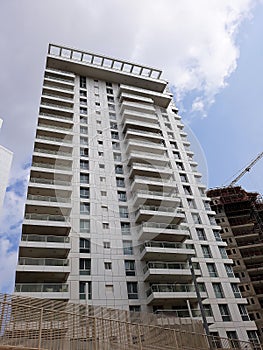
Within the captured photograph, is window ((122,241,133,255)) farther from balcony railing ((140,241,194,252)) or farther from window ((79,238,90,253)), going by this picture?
window ((79,238,90,253))

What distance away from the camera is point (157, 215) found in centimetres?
2706

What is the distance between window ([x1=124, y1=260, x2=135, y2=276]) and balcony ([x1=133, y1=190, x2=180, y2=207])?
5946mm

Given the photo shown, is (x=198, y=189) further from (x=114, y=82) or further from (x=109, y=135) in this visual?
(x=114, y=82)

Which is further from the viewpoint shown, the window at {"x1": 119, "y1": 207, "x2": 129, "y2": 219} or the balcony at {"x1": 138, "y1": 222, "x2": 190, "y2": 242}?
the window at {"x1": 119, "y1": 207, "x2": 129, "y2": 219}

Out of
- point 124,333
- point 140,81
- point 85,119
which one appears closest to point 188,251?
point 124,333

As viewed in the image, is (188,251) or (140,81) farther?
(140,81)

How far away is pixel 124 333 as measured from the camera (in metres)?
9.70

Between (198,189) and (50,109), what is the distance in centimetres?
2048

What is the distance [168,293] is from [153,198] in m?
9.44

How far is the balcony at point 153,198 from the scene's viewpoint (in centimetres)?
2805

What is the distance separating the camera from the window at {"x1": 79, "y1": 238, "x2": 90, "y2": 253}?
78.5ft

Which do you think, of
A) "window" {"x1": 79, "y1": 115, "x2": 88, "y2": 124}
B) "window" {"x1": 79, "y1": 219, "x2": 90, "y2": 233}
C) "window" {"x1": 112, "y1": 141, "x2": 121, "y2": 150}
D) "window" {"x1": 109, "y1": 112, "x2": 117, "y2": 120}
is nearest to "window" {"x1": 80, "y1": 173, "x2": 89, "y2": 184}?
"window" {"x1": 79, "y1": 219, "x2": 90, "y2": 233}

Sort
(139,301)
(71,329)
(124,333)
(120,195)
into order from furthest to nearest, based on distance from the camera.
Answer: (120,195)
(139,301)
(124,333)
(71,329)

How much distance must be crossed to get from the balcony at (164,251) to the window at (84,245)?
4.97 meters
